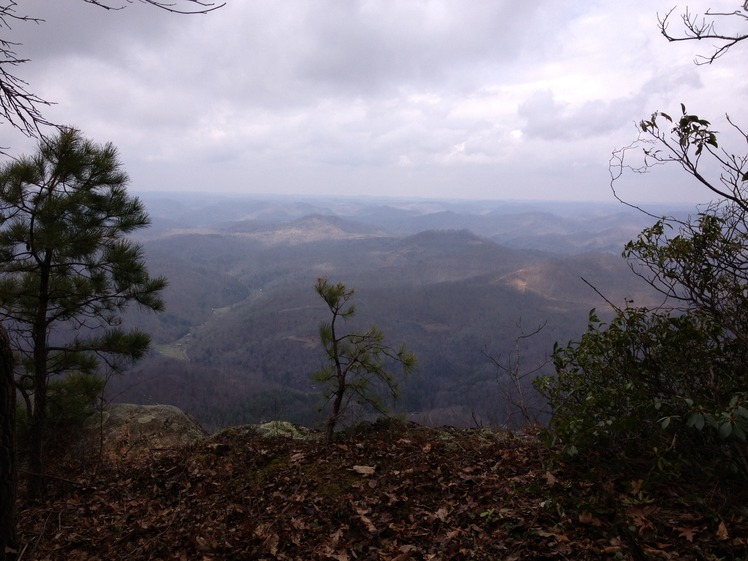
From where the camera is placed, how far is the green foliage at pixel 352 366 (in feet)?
19.5

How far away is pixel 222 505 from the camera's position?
4566 millimetres

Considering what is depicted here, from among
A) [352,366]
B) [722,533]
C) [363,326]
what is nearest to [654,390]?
[722,533]

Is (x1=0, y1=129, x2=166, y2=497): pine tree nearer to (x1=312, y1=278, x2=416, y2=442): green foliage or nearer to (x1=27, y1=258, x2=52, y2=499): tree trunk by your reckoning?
(x1=27, y1=258, x2=52, y2=499): tree trunk

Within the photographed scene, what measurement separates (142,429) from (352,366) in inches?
227

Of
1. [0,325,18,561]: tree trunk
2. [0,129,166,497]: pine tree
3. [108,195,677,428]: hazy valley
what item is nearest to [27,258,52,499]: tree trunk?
[0,129,166,497]: pine tree

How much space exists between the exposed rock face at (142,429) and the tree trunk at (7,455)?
15.7 feet

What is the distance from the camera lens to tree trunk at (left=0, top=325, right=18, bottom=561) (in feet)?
9.86

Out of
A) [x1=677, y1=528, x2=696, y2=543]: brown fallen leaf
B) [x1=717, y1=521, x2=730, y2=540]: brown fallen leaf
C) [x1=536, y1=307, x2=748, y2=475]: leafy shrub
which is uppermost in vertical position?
[x1=536, y1=307, x2=748, y2=475]: leafy shrub

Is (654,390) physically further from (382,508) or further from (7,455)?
(7,455)

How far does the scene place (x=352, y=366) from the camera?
5.98 meters

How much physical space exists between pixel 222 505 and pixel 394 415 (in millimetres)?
2834

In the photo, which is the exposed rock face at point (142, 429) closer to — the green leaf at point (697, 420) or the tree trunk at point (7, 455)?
the tree trunk at point (7, 455)

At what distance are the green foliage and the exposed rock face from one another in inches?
149

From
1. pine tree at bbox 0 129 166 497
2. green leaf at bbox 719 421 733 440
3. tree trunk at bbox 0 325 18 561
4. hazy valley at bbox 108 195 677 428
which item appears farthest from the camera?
hazy valley at bbox 108 195 677 428
